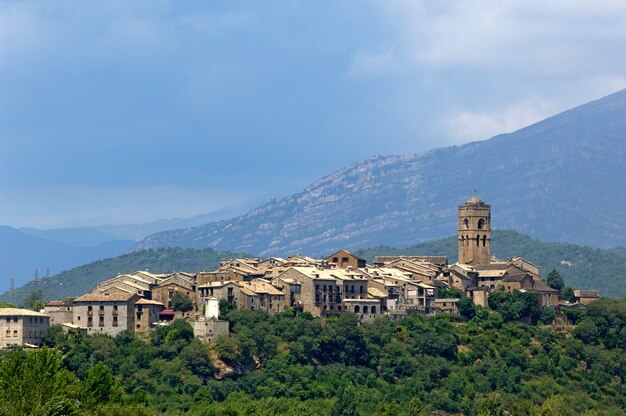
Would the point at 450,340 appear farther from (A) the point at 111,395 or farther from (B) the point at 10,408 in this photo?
(B) the point at 10,408

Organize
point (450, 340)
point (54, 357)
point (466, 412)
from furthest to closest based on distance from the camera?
point (450, 340)
point (466, 412)
point (54, 357)

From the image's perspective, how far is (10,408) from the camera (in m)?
75.5

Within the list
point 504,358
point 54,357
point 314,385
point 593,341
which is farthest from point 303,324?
point 54,357

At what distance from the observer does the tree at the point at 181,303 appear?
117500 millimetres

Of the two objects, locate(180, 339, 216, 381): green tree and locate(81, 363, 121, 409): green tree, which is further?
locate(180, 339, 216, 381): green tree

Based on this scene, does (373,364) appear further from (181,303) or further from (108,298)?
(108,298)

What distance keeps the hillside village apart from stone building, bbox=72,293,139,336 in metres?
0.07

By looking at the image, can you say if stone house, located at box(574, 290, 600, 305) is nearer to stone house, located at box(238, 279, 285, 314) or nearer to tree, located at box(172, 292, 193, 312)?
stone house, located at box(238, 279, 285, 314)

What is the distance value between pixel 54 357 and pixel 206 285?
35223mm

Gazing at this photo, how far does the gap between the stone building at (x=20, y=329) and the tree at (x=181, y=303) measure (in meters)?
11.8

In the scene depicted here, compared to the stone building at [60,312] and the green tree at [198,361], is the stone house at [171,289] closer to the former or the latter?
the stone building at [60,312]

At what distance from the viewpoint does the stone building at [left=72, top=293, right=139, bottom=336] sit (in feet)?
369

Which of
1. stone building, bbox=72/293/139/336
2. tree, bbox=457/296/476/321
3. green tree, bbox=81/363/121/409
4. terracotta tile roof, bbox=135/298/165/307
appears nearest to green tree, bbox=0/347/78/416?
green tree, bbox=81/363/121/409

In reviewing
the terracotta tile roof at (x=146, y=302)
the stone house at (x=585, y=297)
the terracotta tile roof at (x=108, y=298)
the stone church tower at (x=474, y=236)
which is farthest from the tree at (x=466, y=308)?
the terracotta tile roof at (x=108, y=298)
